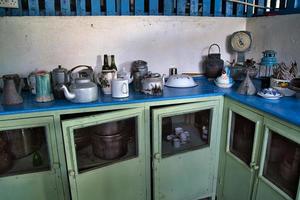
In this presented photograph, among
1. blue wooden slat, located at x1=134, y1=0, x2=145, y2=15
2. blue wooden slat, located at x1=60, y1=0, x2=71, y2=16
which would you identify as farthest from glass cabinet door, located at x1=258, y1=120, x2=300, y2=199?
blue wooden slat, located at x1=60, y1=0, x2=71, y2=16

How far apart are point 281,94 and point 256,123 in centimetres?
30

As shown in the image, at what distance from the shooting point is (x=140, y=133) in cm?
157

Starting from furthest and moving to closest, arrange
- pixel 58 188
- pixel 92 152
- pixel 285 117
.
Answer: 1. pixel 92 152
2. pixel 58 188
3. pixel 285 117

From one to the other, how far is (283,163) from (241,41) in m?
1.11

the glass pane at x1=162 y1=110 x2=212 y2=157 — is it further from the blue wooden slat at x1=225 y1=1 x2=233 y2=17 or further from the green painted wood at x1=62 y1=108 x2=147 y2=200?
the blue wooden slat at x1=225 y1=1 x2=233 y2=17

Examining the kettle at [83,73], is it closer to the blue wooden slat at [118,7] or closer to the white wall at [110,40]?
the white wall at [110,40]

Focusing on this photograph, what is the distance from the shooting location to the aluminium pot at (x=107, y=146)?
1607 millimetres

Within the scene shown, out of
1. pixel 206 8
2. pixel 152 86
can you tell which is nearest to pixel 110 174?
pixel 152 86

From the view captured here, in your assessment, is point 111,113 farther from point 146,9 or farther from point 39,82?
point 146,9

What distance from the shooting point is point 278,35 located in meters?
1.90

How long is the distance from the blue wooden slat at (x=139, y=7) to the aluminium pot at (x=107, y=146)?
0.96 metres

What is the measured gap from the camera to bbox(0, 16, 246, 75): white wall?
1.75m

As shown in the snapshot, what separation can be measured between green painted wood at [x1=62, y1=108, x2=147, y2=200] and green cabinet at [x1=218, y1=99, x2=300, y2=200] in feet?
1.94

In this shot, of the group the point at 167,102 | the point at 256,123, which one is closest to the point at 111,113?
the point at 167,102
